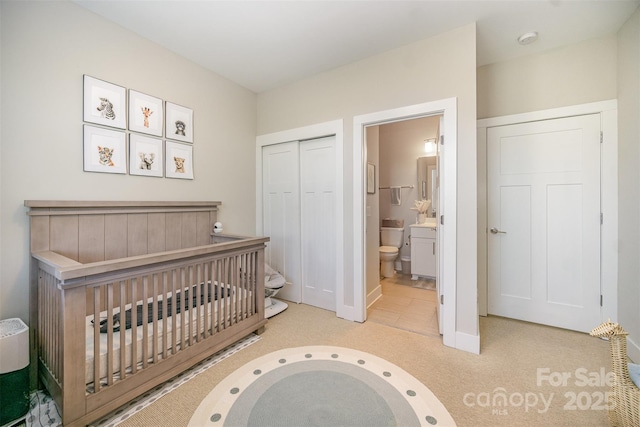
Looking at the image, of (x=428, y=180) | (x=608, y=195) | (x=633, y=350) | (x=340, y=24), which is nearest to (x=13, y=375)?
(x=340, y=24)

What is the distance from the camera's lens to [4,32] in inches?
61.3

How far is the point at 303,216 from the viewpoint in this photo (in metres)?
3.06

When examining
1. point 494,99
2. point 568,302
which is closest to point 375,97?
point 494,99

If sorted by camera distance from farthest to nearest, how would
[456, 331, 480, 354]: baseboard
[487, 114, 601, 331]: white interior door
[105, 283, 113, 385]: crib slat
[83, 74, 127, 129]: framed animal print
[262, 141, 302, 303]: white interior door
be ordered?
[262, 141, 302, 303]: white interior door < [487, 114, 601, 331]: white interior door < [456, 331, 480, 354]: baseboard < [83, 74, 127, 129]: framed animal print < [105, 283, 113, 385]: crib slat

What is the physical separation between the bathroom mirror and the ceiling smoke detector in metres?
2.09

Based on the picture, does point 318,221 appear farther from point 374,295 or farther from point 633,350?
point 633,350

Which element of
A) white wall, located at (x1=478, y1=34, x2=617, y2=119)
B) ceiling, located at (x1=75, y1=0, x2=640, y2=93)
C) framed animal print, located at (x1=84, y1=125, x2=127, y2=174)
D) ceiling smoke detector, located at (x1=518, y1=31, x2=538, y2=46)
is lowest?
framed animal print, located at (x1=84, y1=125, x2=127, y2=174)

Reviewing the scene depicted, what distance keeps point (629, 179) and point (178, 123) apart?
3.81m

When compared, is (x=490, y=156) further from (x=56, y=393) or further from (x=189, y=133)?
(x=56, y=393)

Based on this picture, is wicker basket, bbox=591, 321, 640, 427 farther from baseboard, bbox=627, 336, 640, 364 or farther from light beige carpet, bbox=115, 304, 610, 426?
baseboard, bbox=627, 336, 640, 364

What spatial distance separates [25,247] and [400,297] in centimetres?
340

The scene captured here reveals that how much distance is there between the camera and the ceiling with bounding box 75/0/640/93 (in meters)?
1.84

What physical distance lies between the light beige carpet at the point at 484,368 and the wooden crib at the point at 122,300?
0.70 ft

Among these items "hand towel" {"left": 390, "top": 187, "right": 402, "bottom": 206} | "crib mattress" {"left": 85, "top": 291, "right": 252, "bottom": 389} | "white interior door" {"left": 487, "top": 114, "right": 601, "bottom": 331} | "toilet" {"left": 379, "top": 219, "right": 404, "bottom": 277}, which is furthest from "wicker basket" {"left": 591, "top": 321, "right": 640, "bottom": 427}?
"hand towel" {"left": 390, "top": 187, "right": 402, "bottom": 206}
